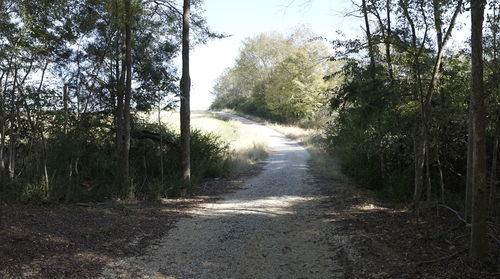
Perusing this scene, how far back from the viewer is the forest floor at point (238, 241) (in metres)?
5.41

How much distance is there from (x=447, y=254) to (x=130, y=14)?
900 cm

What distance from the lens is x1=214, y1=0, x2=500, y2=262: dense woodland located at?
495 centimetres

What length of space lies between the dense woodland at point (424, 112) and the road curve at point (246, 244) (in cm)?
208

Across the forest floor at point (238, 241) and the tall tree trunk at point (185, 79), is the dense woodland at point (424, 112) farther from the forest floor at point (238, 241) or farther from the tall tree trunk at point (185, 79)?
the tall tree trunk at point (185, 79)

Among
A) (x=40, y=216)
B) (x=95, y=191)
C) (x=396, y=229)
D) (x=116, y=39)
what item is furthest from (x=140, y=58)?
(x=396, y=229)

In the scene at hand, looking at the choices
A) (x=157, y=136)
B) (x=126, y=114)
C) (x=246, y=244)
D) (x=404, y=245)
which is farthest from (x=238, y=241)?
(x=157, y=136)

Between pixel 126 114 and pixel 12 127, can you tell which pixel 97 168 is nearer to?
pixel 126 114

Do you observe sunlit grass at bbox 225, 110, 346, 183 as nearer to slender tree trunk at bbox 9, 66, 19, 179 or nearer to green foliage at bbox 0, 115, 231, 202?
green foliage at bbox 0, 115, 231, 202

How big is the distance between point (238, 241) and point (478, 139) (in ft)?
13.8

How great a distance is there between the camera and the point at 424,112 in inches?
294

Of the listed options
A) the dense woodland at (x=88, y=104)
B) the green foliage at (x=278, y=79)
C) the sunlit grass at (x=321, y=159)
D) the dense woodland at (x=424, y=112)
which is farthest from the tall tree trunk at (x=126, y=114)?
the green foliage at (x=278, y=79)

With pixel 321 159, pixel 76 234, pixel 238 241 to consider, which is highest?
pixel 321 159

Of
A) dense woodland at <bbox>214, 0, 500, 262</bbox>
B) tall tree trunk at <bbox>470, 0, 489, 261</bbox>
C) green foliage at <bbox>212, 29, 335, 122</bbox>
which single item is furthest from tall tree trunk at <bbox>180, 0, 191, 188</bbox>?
green foliage at <bbox>212, 29, 335, 122</bbox>

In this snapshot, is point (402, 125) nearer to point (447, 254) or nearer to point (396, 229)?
point (396, 229)
